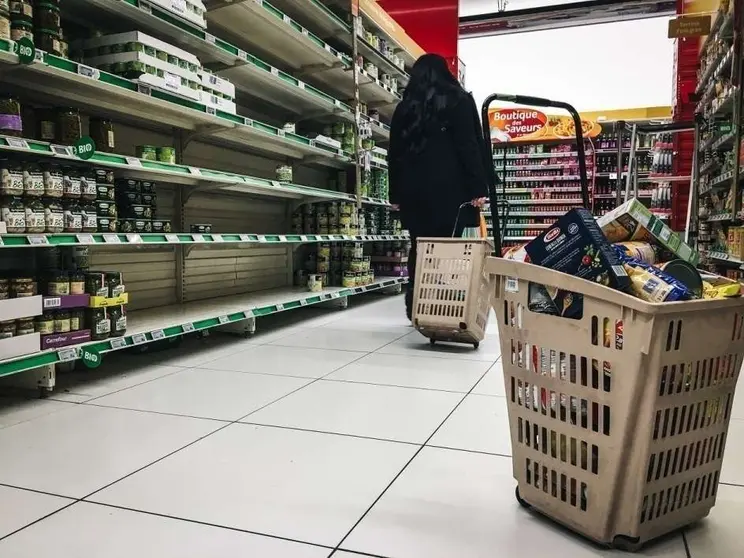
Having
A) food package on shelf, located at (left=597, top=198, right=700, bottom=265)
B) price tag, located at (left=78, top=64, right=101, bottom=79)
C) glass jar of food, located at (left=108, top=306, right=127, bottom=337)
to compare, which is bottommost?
glass jar of food, located at (left=108, top=306, right=127, bottom=337)

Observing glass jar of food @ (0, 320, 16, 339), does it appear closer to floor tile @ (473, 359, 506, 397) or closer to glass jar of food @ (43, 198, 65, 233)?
glass jar of food @ (43, 198, 65, 233)

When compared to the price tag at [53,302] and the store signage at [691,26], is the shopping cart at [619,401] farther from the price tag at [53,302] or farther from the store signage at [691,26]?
the store signage at [691,26]

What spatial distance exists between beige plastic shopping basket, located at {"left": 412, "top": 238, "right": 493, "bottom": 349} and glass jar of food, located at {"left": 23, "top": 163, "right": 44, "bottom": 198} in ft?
6.97

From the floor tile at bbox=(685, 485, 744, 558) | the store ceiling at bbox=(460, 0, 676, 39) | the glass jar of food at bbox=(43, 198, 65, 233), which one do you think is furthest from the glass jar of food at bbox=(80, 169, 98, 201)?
the store ceiling at bbox=(460, 0, 676, 39)

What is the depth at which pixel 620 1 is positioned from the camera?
35.1 ft

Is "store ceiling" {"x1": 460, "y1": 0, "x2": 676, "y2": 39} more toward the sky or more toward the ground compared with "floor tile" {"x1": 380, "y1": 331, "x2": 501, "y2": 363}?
more toward the sky

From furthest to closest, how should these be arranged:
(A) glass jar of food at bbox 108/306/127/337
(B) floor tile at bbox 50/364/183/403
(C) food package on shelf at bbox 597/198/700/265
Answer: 1. (A) glass jar of food at bbox 108/306/127/337
2. (B) floor tile at bbox 50/364/183/403
3. (C) food package on shelf at bbox 597/198/700/265

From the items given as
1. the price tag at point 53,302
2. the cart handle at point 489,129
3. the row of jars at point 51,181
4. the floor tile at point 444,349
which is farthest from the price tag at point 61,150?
the floor tile at point 444,349

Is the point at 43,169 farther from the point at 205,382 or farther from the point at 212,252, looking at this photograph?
the point at 212,252

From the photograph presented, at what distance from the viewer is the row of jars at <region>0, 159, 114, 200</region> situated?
2.26 meters

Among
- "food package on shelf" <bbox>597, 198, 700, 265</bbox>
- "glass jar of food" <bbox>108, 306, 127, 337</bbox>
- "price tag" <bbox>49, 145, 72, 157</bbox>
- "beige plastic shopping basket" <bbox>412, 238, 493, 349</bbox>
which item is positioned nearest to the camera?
"food package on shelf" <bbox>597, 198, 700, 265</bbox>

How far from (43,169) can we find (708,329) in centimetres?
245

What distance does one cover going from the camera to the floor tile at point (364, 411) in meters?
2.13

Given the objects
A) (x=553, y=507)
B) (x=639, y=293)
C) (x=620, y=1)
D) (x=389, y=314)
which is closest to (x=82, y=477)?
(x=553, y=507)
